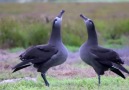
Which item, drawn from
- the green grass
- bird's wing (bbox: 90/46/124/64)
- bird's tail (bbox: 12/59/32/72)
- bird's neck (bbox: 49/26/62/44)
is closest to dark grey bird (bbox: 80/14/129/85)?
bird's wing (bbox: 90/46/124/64)

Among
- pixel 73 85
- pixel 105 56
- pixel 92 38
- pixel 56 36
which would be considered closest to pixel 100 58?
pixel 105 56

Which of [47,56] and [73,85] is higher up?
[47,56]

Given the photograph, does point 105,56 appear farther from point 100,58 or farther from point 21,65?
point 21,65

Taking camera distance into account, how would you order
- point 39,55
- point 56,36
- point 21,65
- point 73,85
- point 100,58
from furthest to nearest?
1. point 73,85
2. point 56,36
3. point 39,55
4. point 100,58
5. point 21,65

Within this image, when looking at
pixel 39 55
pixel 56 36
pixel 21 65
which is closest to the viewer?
pixel 21 65

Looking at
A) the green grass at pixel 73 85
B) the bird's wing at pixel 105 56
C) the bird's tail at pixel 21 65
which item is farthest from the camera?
the bird's wing at pixel 105 56

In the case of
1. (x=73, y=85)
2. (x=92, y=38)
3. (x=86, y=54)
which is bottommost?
(x=73, y=85)

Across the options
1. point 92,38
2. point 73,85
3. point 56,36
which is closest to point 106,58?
point 92,38

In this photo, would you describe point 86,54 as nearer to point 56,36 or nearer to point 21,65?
point 56,36

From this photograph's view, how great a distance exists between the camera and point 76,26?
33781 mm

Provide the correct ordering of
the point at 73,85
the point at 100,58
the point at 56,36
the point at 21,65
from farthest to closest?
the point at 73,85
the point at 56,36
the point at 100,58
the point at 21,65

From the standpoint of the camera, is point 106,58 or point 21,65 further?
point 106,58

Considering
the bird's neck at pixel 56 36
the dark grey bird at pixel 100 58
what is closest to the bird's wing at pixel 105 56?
the dark grey bird at pixel 100 58

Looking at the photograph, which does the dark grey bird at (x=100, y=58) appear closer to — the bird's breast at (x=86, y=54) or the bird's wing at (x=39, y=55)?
the bird's breast at (x=86, y=54)
